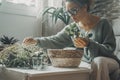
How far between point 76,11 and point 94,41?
0.25 m

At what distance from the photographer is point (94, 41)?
153cm

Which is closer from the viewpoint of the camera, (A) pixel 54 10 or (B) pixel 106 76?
(B) pixel 106 76

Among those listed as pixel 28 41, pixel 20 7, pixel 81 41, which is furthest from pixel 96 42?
pixel 20 7

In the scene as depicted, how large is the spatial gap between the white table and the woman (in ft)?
0.29

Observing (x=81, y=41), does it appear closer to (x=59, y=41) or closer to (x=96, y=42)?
(x=96, y=42)

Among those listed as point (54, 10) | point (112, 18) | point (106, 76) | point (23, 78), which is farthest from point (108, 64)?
point (54, 10)

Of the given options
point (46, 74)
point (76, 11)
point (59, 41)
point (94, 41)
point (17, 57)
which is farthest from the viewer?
point (59, 41)

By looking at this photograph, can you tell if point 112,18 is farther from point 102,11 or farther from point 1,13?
point 1,13

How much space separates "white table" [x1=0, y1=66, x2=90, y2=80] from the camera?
1.16 metres

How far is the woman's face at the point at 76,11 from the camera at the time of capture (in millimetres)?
1621

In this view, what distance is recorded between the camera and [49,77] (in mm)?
1208

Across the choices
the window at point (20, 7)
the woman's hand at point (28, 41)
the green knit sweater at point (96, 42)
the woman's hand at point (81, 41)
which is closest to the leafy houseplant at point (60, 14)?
the window at point (20, 7)

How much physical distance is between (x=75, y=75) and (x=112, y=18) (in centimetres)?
135

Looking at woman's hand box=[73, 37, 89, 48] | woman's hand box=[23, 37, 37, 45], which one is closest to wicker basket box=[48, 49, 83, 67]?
woman's hand box=[73, 37, 89, 48]
